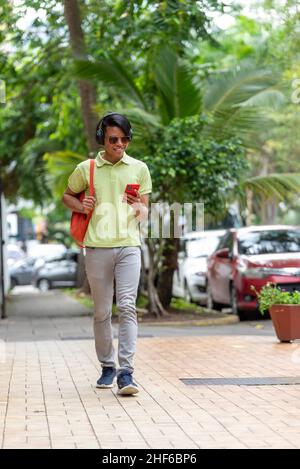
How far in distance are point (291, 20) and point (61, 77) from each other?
5135 millimetres

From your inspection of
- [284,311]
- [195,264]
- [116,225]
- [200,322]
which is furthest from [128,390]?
[195,264]

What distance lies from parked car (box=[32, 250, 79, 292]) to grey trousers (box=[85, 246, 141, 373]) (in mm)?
32782

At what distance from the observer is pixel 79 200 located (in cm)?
854

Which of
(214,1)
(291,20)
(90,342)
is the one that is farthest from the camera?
(291,20)

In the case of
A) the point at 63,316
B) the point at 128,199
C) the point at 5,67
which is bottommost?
the point at 63,316

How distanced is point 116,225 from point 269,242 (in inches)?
415

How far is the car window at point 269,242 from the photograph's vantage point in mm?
18422

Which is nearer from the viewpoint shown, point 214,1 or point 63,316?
point 214,1

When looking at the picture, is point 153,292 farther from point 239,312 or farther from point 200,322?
point 239,312

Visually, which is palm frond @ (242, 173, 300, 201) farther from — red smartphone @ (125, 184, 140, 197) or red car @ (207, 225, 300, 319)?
red smartphone @ (125, 184, 140, 197)

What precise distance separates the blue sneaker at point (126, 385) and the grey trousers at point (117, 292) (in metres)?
0.04
